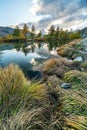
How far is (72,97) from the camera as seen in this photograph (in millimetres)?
7395

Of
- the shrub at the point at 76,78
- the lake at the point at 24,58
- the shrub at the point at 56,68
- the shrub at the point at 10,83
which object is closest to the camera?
the shrub at the point at 10,83

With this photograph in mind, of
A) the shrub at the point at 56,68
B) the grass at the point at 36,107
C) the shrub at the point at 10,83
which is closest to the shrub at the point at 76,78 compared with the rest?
the shrub at the point at 56,68

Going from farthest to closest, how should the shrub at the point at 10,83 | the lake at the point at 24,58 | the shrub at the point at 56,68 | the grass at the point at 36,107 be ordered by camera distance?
the lake at the point at 24,58
the shrub at the point at 56,68
the shrub at the point at 10,83
the grass at the point at 36,107

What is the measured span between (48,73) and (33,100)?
674 centimetres

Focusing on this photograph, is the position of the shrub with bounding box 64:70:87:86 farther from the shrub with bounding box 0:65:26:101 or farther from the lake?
the lake

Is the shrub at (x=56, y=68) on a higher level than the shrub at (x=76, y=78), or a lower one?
lower

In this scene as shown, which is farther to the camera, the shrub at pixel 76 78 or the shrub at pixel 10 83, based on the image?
the shrub at pixel 76 78

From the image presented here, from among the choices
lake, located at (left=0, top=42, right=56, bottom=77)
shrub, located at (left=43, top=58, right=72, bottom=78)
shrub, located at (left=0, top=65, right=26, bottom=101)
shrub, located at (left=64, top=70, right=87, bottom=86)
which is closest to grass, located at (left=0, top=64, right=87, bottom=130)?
shrub, located at (left=0, top=65, right=26, bottom=101)

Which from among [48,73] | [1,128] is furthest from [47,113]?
[48,73]

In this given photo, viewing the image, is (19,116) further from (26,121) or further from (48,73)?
(48,73)

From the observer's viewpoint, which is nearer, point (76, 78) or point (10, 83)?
point (10, 83)

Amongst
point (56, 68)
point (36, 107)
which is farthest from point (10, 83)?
point (56, 68)

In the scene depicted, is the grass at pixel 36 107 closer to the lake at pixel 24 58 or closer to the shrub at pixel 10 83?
the shrub at pixel 10 83

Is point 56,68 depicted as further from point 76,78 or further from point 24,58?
point 24,58
